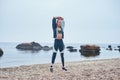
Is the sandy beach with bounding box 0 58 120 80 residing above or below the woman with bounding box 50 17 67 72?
below

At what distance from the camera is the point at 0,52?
7588 centimetres

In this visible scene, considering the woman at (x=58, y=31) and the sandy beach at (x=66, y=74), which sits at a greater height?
the woman at (x=58, y=31)

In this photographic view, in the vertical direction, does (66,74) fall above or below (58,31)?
below

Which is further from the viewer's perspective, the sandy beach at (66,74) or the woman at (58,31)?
the sandy beach at (66,74)

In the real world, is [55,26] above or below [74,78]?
above

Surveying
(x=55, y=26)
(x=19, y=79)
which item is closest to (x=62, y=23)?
(x=55, y=26)

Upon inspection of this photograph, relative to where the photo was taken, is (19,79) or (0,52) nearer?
(19,79)

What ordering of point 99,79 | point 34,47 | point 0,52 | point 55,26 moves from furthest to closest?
point 34,47 < point 0,52 < point 99,79 < point 55,26

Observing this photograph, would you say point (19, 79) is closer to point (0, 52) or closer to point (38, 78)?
point (38, 78)

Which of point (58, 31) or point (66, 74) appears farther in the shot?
point (66, 74)

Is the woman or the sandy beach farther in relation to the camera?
the sandy beach

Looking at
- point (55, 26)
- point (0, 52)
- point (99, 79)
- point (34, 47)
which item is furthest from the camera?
point (34, 47)

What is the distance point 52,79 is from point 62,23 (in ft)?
14.0

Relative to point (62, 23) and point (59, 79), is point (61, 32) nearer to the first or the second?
point (62, 23)
